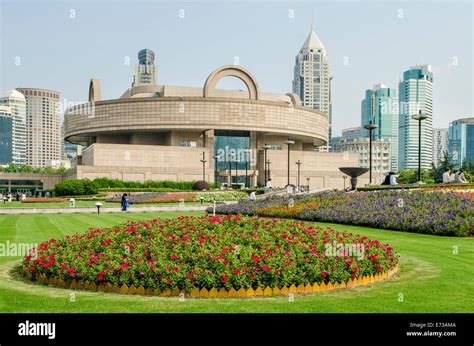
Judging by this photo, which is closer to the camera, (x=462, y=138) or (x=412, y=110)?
(x=462, y=138)

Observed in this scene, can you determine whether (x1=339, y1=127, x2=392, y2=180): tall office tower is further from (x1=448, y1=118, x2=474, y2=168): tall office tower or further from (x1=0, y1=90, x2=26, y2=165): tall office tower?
(x1=0, y1=90, x2=26, y2=165): tall office tower

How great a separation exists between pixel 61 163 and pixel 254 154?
117 meters

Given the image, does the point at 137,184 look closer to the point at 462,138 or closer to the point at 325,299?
the point at 325,299

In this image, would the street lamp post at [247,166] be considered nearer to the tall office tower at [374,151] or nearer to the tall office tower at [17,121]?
the tall office tower at [374,151]

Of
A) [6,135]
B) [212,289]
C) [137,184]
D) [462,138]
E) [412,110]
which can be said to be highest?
[412,110]

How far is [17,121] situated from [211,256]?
18255 centimetres

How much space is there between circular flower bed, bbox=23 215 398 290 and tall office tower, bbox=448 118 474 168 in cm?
15291

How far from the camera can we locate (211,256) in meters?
8.42

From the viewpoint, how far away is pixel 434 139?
185m

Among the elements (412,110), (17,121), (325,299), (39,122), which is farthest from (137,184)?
(412,110)

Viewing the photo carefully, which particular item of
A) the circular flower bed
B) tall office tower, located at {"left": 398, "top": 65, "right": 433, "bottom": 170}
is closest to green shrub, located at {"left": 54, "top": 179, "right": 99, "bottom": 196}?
the circular flower bed

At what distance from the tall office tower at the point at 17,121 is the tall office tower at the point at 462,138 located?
141 meters

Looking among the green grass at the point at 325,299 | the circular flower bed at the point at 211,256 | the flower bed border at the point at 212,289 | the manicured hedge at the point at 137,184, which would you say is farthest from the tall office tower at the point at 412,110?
the flower bed border at the point at 212,289

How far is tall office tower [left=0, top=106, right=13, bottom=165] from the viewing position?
155750mm
